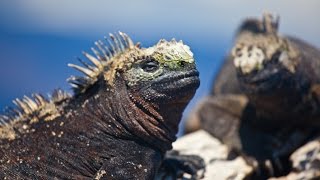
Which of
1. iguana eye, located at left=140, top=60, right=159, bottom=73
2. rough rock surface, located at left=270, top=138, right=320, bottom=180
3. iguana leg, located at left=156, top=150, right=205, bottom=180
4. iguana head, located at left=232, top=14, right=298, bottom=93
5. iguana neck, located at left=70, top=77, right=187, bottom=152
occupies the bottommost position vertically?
rough rock surface, located at left=270, top=138, right=320, bottom=180

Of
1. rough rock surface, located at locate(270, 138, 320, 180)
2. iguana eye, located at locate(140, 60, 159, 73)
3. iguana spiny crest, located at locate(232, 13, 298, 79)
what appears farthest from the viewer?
iguana spiny crest, located at locate(232, 13, 298, 79)

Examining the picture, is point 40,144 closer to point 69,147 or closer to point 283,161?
point 69,147

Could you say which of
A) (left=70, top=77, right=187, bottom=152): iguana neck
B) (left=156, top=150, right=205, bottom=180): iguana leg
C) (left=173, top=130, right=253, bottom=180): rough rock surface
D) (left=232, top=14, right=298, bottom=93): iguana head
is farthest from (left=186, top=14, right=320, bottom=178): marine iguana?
(left=70, top=77, right=187, bottom=152): iguana neck

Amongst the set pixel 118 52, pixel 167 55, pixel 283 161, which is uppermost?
pixel 118 52

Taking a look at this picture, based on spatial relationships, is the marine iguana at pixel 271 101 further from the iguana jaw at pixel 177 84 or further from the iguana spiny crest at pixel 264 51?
the iguana jaw at pixel 177 84

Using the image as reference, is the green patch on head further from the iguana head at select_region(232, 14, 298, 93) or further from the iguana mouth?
the iguana head at select_region(232, 14, 298, 93)

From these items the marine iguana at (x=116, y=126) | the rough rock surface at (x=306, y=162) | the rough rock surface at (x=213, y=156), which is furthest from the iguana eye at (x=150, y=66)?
the rough rock surface at (x=306, y=162)

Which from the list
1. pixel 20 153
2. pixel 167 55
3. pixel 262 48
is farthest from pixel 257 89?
pixel 20 153
